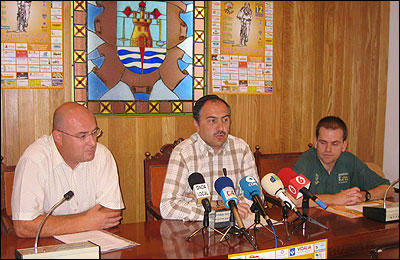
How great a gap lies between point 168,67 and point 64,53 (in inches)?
35.0

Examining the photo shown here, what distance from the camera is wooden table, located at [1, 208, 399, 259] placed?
1800 millimetres

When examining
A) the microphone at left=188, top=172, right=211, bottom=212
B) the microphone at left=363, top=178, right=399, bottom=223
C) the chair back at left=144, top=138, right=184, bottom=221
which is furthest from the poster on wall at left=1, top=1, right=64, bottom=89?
the microphone at left=363, top=178, right=399, bottom=223

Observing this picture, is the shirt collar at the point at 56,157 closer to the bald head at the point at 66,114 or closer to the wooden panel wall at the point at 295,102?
the bald head at the point at 66,114

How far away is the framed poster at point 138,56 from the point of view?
342cm

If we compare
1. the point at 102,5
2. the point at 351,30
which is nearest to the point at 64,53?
the point at 102,5

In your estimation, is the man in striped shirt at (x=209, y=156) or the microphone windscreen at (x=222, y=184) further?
the man in striped shirt at (x=209, y=156)

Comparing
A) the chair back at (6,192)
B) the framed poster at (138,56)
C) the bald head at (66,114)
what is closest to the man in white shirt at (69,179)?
the bald head at (66,114)

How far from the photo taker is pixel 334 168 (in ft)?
10.1

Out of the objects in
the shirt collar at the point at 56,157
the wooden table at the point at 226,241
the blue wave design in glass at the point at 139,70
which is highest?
the blue wave design in glass at the point at 139,70

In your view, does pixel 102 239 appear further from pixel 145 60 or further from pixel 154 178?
pixel 145 60

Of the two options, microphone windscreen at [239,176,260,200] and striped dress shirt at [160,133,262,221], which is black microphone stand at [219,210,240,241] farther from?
striped dress shirt at [160,133,262,221]

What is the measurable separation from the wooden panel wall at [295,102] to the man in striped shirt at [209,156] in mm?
991

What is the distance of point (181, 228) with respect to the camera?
7.06ft

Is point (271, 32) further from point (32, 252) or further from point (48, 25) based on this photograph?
point (32, 252)
